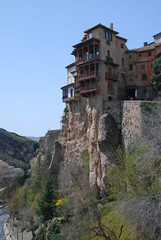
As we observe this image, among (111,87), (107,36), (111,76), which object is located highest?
(107,36)

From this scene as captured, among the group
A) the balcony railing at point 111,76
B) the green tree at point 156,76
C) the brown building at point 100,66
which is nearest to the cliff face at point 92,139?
the brown building at point 100,66

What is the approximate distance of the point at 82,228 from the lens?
752 inches

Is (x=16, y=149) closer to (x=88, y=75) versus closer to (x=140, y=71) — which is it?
(x=88, y=75)

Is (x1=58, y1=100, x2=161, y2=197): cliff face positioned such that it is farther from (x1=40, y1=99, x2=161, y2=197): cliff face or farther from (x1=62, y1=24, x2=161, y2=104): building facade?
(x1=62, y1=24, x2=161, y2=104): building facade

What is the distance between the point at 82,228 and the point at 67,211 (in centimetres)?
963

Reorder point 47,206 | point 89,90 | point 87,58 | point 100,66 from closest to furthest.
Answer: point 47,206, point 100,66, point 89,90, point 87,58

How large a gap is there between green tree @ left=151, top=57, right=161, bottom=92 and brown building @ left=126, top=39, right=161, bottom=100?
7.23 feet

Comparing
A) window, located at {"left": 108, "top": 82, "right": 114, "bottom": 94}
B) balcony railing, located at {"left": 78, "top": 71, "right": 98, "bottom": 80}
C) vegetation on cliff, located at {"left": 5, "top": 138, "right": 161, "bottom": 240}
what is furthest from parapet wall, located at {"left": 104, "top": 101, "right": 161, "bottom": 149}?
balcony railing, located at {"left": 78, "top": 71, "right": 98, "bottom": 80}

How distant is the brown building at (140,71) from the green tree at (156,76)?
2.20 meters

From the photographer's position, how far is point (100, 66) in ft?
110

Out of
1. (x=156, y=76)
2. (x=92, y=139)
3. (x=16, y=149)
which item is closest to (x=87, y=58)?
(x=156, y=76)

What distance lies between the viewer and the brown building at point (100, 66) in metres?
33.2

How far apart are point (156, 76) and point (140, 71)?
4.42 meters

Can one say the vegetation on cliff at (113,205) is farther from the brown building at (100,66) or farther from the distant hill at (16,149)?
the distant hill at (16,149)
